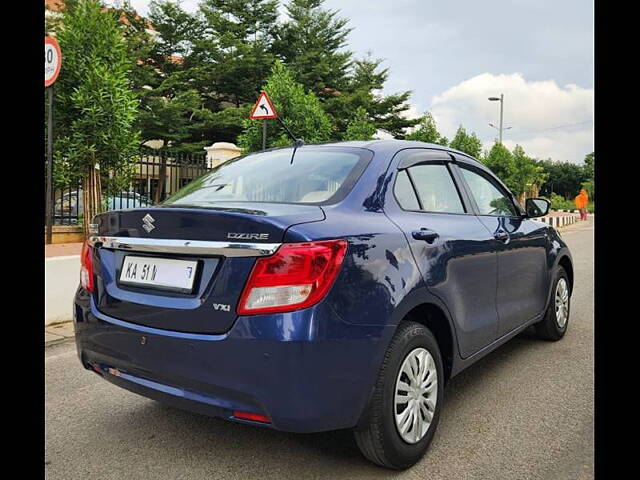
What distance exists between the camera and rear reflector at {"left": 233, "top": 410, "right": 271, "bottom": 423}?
2.19 meters

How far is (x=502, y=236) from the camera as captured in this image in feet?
12.1

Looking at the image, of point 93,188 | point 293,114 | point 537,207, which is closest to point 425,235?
point 537,207

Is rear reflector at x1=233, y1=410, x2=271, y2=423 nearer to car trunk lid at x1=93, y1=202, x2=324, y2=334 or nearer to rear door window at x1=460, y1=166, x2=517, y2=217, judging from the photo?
car trunk lid at x1=93, y1=202, x2=324, y2=334

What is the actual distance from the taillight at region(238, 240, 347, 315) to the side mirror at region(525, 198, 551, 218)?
2941mm

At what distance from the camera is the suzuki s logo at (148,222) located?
2.50 m

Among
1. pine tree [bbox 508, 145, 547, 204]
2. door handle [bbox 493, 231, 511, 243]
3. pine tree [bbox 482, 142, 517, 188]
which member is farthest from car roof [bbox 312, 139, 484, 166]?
pine tree [bbox 508, 145, 547, 204]

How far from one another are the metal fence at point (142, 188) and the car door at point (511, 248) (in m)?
5.89
